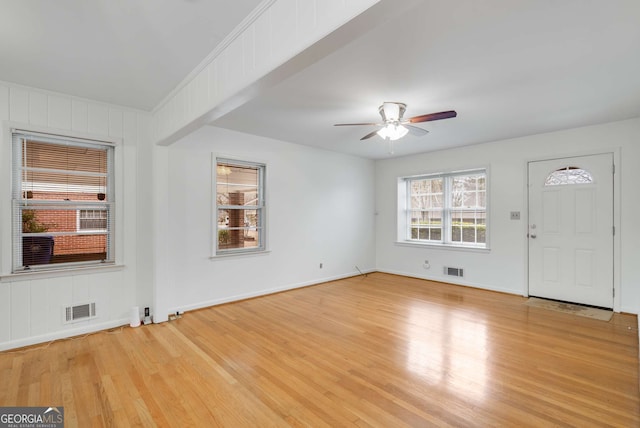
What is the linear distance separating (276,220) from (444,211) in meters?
3.35

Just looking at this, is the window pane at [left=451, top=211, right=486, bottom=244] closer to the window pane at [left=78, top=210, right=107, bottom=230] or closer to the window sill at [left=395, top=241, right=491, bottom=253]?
the window sill at [left=395, top=241, right=491, bottom=253]

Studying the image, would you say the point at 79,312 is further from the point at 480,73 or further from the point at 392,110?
the point at 480,73

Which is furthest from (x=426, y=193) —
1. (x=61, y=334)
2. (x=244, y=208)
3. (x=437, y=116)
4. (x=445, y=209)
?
(x=61, y=334)

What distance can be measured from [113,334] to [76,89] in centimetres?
269

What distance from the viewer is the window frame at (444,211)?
548cm

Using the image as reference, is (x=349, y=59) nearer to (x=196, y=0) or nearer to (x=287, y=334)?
(x=196, y=0)

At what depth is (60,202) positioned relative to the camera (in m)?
3.33

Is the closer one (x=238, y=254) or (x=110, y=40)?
(x=110, y=40)

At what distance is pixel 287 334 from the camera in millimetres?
3404

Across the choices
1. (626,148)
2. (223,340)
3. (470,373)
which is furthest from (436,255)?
(223,340)

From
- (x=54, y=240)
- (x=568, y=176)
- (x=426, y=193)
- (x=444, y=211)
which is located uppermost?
(x=568, y=176)

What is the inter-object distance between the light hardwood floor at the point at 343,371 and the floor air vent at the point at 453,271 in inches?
61.2

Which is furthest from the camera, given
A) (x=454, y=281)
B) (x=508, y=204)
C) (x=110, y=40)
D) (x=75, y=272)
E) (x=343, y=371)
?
(x=454, y=281)

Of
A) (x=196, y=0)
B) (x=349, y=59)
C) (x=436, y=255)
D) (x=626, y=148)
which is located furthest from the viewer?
(x=436, y=255)
